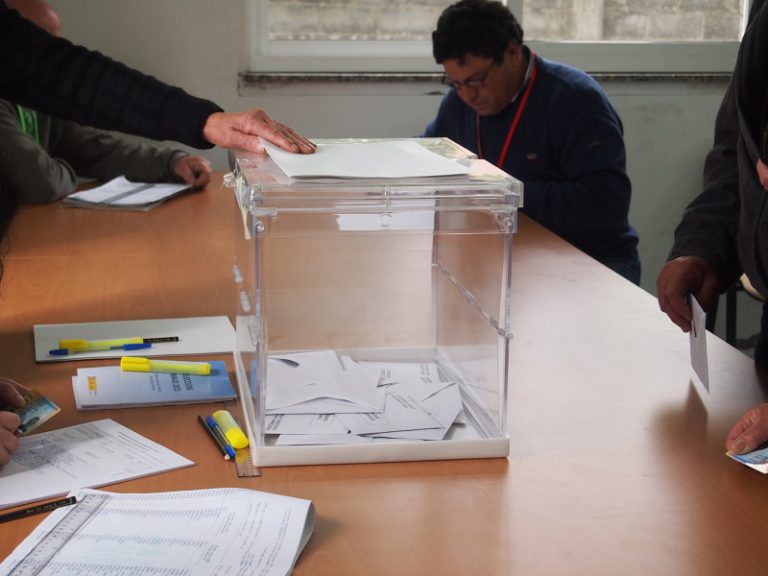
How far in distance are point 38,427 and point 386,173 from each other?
0.53m

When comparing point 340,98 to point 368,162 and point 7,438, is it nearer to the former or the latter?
point 368,162

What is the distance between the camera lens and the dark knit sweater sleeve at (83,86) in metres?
1.68

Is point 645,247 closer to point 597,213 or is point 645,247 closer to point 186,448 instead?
point 597,213

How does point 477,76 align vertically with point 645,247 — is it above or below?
above

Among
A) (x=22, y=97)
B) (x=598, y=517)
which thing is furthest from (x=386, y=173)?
(x=22, y=97)

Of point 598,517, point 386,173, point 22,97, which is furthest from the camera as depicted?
point 22,97

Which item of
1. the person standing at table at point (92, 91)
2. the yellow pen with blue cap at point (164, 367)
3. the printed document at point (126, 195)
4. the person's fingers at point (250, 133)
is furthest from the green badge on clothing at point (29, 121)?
the yellow pen with blue cap at point (164, 367)

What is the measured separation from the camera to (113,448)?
118 cm

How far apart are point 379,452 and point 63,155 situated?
2.34 meters

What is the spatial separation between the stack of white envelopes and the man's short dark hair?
1.72m

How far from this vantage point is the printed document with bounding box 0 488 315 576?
916 mm

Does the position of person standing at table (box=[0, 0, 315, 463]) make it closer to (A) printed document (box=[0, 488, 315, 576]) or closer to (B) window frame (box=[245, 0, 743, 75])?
(A) printed document (box=[0, 488, 315, 576])

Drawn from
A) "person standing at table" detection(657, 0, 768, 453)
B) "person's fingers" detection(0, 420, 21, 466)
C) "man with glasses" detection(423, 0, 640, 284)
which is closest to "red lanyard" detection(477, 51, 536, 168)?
"man with glasses" detection(423, 0, 640, 284)

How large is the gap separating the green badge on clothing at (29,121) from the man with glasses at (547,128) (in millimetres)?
1219
